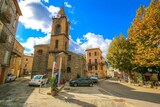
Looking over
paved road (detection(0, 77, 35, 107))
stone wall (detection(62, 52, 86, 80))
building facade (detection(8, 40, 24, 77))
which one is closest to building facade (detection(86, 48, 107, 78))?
stone wall (detection(62, 52, 86, 80))

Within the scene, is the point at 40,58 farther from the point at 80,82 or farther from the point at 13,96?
the point at 13,96

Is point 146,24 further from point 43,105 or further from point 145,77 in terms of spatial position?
point 145,77

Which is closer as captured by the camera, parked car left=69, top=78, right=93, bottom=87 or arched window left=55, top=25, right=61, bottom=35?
parked car left=69, top=78, right=93, bottom=87

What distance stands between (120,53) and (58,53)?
14.2 metres

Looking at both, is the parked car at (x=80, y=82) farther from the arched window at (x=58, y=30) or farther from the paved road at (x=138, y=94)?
the arched window at (x=58, y=30)

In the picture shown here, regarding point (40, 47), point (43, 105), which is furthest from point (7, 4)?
point (40, 47)

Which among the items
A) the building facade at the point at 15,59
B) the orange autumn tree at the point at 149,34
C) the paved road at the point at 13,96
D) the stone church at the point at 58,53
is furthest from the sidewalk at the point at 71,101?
the stone church at the point at 58,53

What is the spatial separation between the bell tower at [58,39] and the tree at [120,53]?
11.6 meters

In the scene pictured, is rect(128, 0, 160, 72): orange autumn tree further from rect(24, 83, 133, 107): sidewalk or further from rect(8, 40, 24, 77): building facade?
rect(8, 40, 24, 77): building facade

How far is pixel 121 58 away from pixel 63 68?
13.5 m

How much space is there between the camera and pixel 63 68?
29625 millimetres

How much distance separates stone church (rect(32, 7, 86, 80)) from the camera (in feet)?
98.9

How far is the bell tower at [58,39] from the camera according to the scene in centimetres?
2993

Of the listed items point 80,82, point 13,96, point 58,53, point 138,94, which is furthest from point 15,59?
point 138,94
